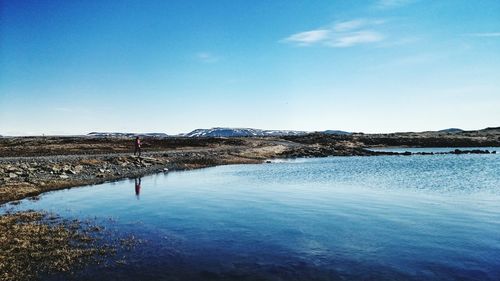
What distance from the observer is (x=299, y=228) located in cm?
2202

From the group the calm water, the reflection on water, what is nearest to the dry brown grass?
the calm water

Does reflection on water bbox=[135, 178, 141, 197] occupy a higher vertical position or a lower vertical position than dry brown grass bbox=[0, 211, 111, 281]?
lower

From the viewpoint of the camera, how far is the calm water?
49.6ft

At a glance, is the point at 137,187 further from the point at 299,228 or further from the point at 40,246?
the point at 299,228

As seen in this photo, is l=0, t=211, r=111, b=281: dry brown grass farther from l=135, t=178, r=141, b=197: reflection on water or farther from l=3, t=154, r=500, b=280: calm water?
l=135, t=178, r=141, b=197: reflection on water

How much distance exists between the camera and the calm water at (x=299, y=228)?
15133 mm

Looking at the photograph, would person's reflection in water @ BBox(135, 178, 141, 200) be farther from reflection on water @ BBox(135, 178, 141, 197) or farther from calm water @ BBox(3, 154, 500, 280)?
calm water @ BBox(3, 154, 500, 280)

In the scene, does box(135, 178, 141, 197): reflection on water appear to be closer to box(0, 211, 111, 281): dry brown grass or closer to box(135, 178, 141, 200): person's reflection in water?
box(135, 178, 141, 200): person's reflection in water

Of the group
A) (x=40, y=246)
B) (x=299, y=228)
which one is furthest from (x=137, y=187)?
(x=299, y=228)

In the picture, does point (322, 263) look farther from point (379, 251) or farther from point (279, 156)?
point (279, 156)

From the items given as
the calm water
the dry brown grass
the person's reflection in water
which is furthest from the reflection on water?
the dry brown grass

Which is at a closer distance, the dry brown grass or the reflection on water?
the dry brown grass

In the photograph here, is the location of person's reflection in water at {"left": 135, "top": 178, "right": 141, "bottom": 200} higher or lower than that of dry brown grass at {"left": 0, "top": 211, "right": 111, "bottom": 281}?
lower

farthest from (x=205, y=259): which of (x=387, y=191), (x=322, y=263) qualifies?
(x=387, y=191)
